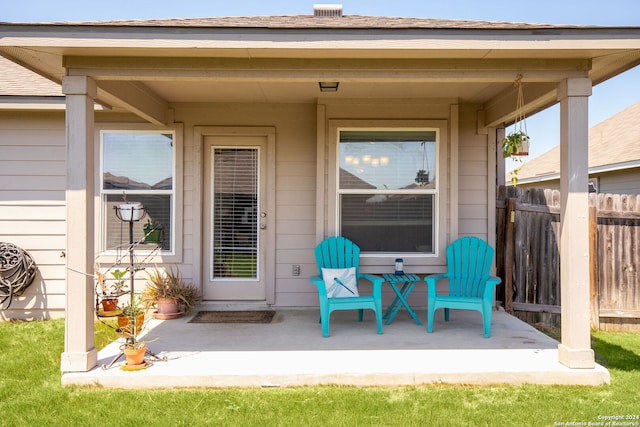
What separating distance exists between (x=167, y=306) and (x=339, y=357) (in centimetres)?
203

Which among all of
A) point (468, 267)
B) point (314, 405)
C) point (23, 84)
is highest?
point (23, 84)

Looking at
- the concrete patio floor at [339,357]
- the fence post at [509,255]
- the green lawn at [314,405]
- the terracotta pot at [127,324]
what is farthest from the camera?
the fence post at [509,255]

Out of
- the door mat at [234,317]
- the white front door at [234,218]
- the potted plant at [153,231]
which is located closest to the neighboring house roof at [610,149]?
the white front door at [234,218]

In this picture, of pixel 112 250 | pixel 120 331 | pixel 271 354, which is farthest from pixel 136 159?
pixel 271 354

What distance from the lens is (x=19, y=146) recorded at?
503 centimetres

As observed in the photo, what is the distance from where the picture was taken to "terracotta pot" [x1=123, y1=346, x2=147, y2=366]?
3234mm

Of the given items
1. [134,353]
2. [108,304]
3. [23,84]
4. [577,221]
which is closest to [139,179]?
[108,304]

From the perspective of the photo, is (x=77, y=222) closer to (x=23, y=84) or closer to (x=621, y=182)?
(x=23, y=84)

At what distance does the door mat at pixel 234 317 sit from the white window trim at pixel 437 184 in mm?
1050

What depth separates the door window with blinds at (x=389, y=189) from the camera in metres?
5.02

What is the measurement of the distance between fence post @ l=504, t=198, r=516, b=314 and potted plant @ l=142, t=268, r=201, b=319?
10.6 feet

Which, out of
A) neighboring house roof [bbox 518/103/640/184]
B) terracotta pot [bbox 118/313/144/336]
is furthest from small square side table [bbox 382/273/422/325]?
neighboring house roof [bbox 518/103/640/184]

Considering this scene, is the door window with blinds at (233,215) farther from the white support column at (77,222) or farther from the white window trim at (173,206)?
the white support column at (77,222)

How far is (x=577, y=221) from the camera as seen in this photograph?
3.29 m
